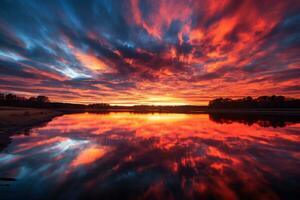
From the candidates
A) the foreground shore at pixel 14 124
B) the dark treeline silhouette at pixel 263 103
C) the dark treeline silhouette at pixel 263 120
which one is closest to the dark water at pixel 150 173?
the foreground shore at pixel 14 124

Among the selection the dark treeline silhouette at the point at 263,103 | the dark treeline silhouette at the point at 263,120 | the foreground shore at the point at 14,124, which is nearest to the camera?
the foreground shore at the point at 14,124

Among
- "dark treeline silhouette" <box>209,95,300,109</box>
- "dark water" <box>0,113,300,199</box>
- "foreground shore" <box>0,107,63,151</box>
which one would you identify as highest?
"dark treeline silhouette" <box>209,95,300,109</box>

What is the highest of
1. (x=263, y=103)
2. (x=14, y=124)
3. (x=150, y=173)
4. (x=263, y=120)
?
(x=263, y=103)

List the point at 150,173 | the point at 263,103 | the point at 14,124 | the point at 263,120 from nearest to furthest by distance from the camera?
1. the point at 150,173
2. the point at 14,124
3. the point at 263,120
4. the point at 263,103

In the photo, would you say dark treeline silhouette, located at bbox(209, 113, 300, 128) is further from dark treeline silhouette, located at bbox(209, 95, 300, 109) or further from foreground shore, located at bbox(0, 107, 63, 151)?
dark treeline silhouette, located at bbox(209, 95, 300, 109)

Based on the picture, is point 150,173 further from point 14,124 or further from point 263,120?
point 263,120

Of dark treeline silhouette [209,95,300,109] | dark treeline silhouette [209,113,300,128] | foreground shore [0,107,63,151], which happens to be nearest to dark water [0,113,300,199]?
foreground shore [0,107,63,151]

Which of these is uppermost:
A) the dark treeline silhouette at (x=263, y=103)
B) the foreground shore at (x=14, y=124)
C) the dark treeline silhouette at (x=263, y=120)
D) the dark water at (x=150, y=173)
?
the dark treeline silhouette at (x=263, y=103)

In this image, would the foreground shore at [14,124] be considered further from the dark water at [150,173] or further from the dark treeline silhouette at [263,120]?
the dark treeline silhouette at [263,120]

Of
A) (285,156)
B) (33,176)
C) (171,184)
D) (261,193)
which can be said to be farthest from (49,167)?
(285,156)

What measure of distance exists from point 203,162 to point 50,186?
9350 millimetres

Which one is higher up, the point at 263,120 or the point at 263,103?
the point at 263,103

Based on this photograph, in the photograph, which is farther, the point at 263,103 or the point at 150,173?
the point at 263,103

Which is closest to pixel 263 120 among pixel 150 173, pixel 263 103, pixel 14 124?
pixel 150 173
